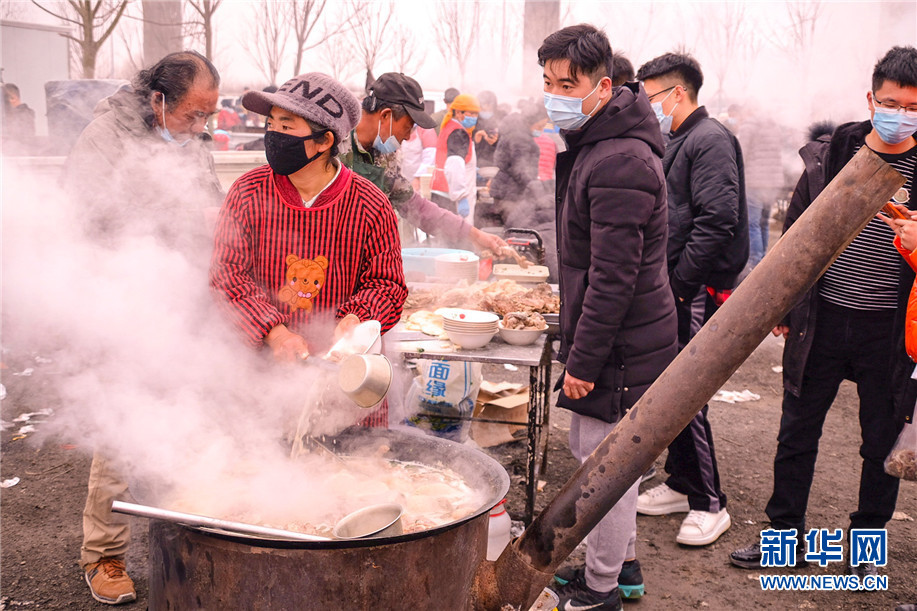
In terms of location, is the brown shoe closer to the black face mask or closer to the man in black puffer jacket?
the black face mask

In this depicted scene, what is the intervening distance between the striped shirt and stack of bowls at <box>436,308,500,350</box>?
1729 millimetres

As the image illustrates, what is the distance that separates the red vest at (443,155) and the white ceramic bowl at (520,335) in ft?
18.9

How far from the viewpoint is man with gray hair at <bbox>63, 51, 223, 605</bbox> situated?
3061 millimetres

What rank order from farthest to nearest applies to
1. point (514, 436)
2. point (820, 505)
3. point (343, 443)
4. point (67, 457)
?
1. point (514, 436)
2. point (67, 457)
3. point (820, 505)
4. point (343, 443)

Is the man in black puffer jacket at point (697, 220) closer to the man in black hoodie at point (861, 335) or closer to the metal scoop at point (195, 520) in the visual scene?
the man in black hoodie at point (861, 335)

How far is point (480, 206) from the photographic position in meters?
9.69

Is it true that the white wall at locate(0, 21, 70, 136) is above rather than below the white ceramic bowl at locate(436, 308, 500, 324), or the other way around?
above

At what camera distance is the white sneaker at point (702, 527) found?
4.03m

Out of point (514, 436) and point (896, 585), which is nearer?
point (896, 585)

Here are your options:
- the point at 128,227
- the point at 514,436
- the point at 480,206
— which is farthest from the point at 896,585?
the point at 480,206

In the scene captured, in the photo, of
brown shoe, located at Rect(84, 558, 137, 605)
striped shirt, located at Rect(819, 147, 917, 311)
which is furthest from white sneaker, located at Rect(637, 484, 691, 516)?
brown shoe, located at Rect(84, 558, 137, 605)

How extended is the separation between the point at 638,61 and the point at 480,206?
118 inches

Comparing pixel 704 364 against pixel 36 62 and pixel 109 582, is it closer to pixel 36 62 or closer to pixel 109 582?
pixel 109 582

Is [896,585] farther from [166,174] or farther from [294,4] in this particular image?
[294,4]
